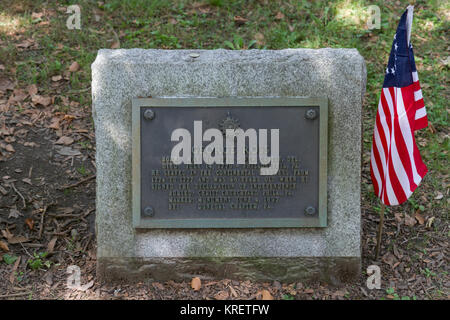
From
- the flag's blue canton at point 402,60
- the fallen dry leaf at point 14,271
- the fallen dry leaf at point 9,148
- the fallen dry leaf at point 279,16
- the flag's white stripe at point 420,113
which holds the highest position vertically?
the fallen dry leaf at point 279,16

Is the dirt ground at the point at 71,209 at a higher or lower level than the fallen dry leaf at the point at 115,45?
lower

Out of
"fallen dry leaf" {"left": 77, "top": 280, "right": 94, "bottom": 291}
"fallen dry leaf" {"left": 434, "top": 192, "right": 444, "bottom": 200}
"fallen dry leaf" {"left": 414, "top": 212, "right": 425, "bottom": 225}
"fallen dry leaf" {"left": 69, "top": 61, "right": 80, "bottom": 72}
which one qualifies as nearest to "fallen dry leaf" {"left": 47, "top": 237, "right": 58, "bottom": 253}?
"fallen dry leaf" {"left": 77, "top": 280, "right": 94, "bottom": 291}

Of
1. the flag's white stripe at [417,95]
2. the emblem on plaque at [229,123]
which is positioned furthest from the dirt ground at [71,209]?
the flag's white stripe at [417,95]

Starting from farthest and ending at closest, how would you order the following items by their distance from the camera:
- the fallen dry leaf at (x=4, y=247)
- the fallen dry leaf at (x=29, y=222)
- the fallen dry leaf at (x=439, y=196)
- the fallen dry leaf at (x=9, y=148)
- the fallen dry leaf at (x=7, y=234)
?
Result: the fallen dry leaf at (x=9, y=148) → the fallen dry leaf at (x=439, y=196) → the fallen dry leaf at (x=29, y=222) → the fallen dry leaf at (x=7, y=234) → the fallen dry leaf at (x=4, y=247)

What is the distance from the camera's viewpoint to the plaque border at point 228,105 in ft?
11.3

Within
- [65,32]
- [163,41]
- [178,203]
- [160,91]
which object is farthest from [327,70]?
[65,32]

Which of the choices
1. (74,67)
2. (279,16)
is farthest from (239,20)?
(74,67)

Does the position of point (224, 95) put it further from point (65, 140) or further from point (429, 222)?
point (65, 140)

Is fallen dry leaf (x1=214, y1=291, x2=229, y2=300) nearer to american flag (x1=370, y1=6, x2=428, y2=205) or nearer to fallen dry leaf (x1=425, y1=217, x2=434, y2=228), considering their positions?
american flag (x1=370, y1=6, x2=428, y2=205)

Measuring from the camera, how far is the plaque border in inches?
136

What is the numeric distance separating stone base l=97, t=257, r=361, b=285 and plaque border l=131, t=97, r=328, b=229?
0.84 ft

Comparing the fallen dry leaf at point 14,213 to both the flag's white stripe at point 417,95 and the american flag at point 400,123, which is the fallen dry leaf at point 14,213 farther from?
the flag's white stripe at point 417,95

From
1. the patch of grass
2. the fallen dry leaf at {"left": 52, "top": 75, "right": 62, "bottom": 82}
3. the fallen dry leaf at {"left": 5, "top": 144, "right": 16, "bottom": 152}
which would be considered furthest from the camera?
the fallen dry leaf at {"left": 52, "top": 75, "right": 62, "bottom": 82}

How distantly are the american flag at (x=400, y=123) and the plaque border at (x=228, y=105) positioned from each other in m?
0.44
